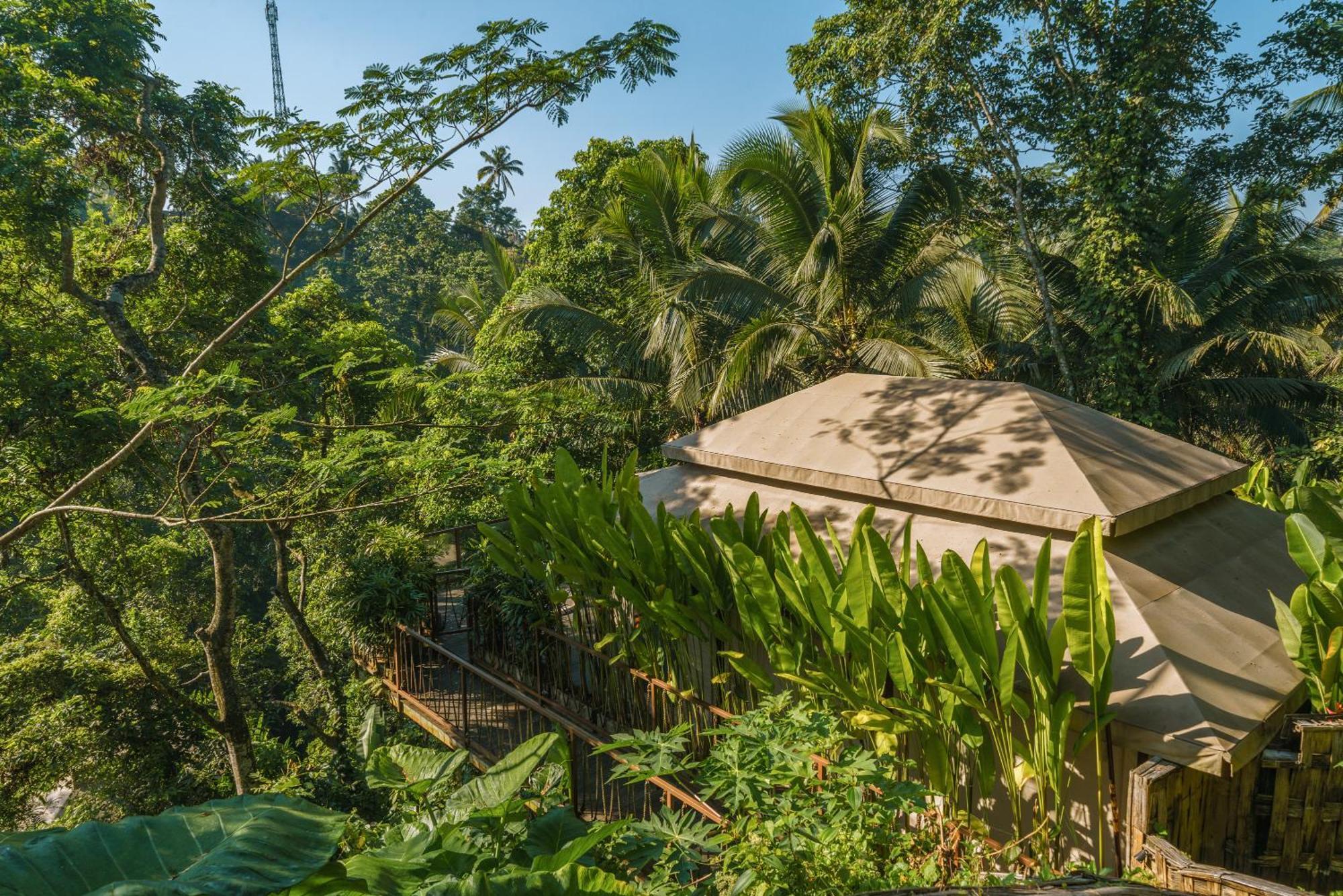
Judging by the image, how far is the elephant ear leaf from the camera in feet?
5.07

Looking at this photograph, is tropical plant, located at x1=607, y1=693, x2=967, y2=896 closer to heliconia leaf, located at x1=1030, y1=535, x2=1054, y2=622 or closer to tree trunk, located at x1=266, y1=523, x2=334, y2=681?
heliconia leaf, located at x1=1030, y1=535, x2=1054, y2=622

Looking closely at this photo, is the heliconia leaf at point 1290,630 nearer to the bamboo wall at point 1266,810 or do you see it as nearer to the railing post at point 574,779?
the bamboo wall at point 1266,810

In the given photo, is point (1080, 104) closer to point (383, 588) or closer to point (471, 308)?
point (383, 588)

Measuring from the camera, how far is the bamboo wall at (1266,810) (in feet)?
9.97

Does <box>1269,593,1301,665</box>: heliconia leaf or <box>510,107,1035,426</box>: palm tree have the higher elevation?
<box>510,107,1035,426</box>: palm tree

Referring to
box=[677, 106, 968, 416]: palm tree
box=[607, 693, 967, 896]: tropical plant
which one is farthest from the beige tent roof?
box=[677, 106, 968, 416]: palm tree

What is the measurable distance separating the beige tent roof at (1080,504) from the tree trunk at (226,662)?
18.3 feet

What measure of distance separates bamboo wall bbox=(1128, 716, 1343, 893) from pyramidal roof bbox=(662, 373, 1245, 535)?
1171 mm

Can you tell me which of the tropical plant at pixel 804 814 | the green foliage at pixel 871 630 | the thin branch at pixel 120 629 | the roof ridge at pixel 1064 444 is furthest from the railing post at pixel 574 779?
the thin branch at pixel 120 629

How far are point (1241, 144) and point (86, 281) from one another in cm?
1993

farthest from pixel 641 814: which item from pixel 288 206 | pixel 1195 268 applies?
pixel 1195 268

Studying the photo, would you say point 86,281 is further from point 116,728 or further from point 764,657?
point 764,657

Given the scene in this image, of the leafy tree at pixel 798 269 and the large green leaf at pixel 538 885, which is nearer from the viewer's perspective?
the large green leaf at pixel 538 885

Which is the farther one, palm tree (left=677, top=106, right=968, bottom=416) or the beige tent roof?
palm tree (left=677, top=106, right=968, bottom=416)
